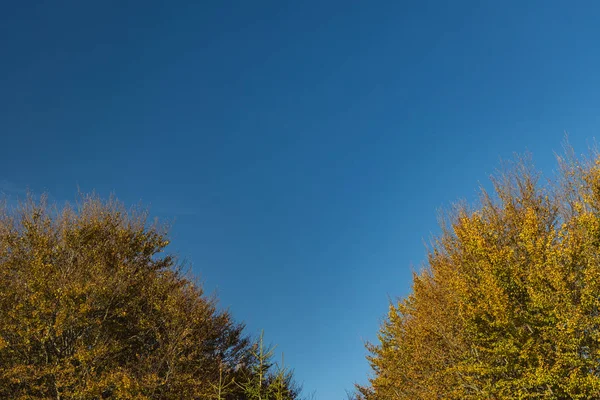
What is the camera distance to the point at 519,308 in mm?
21766

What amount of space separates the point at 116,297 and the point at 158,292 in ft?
10.6

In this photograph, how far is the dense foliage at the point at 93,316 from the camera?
2194 cm

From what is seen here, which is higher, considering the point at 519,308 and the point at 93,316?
the point at 93,316

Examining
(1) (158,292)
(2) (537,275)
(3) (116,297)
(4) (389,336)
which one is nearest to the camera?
(2) (537,275)

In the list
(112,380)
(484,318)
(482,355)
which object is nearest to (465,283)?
(484,318)

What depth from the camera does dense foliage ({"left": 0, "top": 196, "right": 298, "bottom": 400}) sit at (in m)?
21.9

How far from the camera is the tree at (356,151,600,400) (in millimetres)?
19750

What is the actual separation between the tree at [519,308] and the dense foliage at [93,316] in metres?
9.69

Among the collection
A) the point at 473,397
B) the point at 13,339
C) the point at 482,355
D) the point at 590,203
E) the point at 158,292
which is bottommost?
the point at 473,397

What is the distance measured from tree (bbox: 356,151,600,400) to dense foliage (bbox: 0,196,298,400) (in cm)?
969

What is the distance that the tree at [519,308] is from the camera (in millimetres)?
19750

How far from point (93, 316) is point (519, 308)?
22.0 metres

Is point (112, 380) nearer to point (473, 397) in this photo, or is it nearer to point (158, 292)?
point (158, 292)

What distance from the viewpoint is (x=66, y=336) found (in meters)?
24.0
